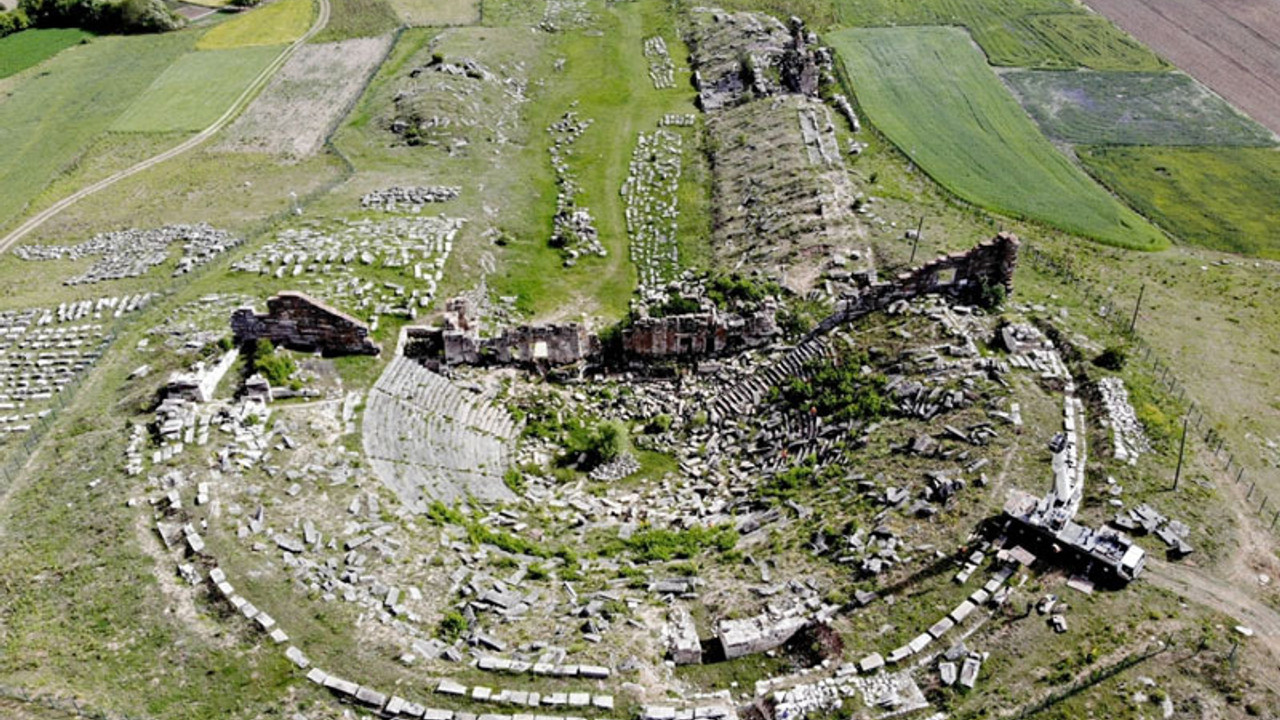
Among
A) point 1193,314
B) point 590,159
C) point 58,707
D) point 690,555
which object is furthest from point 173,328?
point 1193,314

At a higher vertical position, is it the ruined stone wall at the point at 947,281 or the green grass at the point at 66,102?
the ruined stone wall at the point at 947,281

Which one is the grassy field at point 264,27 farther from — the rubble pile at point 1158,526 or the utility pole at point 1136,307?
the rubble pile at point 1158,526

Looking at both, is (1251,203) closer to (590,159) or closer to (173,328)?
(590,159)

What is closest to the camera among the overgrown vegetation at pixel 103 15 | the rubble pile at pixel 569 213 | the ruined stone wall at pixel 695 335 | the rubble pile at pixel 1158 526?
the rubble pile at pixel 1158 526

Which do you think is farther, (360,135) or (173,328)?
(360,135)

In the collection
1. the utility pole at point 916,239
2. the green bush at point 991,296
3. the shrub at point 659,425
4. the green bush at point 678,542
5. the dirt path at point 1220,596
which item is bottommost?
the shrub at point 659,425

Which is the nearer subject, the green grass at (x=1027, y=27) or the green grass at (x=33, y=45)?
the green grass at (x=1027, y=27)

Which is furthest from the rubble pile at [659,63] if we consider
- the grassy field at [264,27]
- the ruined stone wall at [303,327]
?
the ruined stone wall at [303,327]
